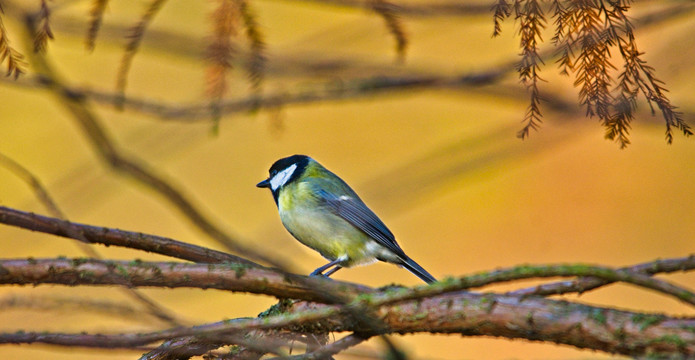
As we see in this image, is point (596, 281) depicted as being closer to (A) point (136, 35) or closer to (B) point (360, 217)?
(A) point (136, 35)

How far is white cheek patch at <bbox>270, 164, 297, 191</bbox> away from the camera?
271 centimetres

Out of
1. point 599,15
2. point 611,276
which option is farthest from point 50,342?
point 599,15

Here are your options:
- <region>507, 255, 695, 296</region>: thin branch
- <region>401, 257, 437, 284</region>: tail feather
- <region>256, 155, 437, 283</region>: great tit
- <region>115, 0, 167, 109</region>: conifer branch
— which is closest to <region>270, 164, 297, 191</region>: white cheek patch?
<region>256, 155, 437, 283</region>: great tit

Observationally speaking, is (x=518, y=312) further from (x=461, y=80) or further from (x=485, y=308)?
(x=461, y=80)

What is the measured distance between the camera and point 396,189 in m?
1.77

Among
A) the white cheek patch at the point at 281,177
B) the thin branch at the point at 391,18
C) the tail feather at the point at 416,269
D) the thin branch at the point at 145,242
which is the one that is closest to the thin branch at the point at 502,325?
the thin branch at the point at 145,242

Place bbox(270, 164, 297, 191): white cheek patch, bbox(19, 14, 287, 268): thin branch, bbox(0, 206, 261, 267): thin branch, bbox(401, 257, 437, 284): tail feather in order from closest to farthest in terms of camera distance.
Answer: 1. bbox(19, 14, 287, 268): thin branch
2. bbox(0, 206, 261, 267): thin branch
3. bbox(401, 257, 437, 284): tail feather
4. bbox(270, 164, 297, 191): white cheek patch

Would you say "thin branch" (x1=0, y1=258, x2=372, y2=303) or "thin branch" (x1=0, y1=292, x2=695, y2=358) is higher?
"thin branch" (x1=0, y1=258, x2=372, y2=303)

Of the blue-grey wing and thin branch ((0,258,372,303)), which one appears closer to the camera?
thin branch ((0,258,372,303))

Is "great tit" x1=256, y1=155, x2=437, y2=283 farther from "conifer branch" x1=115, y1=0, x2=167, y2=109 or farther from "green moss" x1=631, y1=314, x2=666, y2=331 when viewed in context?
"green moss" x1=631, y1=314, x2=666, y2=331

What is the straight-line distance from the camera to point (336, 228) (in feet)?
8.04

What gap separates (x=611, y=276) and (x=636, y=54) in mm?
305

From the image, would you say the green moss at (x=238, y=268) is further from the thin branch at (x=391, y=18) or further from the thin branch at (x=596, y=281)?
the thin branch at (x=391, y=18)

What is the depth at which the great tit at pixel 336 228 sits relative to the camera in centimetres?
242
